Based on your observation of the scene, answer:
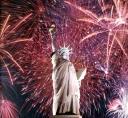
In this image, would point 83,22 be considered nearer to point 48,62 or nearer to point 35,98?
point 48,62

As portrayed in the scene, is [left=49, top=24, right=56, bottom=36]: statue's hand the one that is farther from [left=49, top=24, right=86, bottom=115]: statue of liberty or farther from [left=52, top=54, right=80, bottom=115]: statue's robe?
[left=52, top=54, right=80, bottom=115]: statue's robe

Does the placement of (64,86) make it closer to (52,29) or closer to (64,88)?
(64,88)

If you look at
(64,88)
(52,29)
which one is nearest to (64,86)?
(64,88)

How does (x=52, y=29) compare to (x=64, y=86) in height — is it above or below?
above

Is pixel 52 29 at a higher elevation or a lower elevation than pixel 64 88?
higher

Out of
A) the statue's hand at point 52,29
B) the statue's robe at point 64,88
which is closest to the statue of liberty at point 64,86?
the statue's robe at point 64,88

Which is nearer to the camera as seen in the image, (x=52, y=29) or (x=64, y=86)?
(x=64, y=86)
